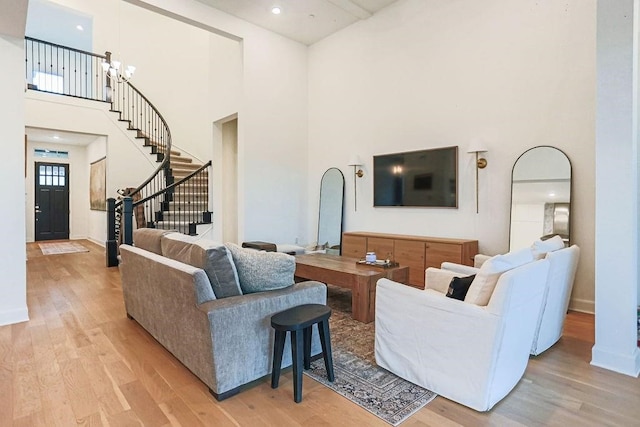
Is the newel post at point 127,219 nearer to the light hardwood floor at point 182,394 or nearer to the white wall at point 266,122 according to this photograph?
the white wall at point 266,122

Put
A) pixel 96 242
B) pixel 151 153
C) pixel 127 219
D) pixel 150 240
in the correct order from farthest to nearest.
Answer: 1. pixel 96 242
2. pixel 151 153
3. pixel 127 219
4. pixel 150 240

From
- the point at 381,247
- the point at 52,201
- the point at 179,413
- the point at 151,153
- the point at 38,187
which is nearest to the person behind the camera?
the point at 179,413

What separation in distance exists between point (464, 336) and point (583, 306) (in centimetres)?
270

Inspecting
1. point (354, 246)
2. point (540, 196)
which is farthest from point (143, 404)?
point (540, 196)

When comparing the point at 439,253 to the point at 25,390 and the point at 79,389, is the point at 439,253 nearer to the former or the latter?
the point at 79,389

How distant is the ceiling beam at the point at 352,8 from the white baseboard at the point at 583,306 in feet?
16.5

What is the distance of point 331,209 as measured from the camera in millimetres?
6457

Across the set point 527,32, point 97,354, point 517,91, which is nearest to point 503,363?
point 97,354

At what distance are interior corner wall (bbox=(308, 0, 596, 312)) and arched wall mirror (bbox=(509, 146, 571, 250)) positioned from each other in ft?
0.34

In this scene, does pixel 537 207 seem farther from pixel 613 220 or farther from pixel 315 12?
pixel 315 12

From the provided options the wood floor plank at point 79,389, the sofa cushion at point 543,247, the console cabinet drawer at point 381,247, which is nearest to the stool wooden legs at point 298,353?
the wood floor plank at point 79,389

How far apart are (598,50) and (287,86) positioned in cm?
499

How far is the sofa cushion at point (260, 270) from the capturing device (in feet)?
7.75

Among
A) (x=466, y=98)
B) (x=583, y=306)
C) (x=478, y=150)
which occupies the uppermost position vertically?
(x=466, y=98)
